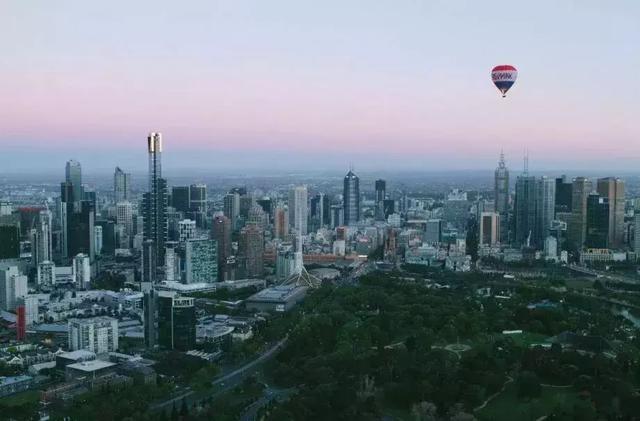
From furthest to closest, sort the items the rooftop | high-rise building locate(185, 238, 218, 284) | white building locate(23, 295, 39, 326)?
high-rise building locate(185, 238, 218, 284), white building locate(23, 295, 39, 326), the rooftop

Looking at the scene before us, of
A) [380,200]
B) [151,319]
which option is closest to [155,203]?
[151,319]

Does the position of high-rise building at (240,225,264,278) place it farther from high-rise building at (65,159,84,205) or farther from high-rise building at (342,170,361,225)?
high-rise building at (342,170,361,225)

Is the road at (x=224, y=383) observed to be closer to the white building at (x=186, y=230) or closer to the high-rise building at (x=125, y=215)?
the white building at (x=186, y=230)

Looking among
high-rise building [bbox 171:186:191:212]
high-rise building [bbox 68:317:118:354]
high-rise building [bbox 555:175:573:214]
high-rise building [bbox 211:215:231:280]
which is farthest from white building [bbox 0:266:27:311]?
high-rise building [bbox 555:175:573:214]

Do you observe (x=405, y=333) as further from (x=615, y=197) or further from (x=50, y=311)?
(x=615, y=197)

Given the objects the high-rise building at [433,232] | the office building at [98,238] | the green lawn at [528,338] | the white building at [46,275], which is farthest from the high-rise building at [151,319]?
the high-rise building at [433,232]

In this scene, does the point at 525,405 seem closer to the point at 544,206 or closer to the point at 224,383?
the point at 224,383

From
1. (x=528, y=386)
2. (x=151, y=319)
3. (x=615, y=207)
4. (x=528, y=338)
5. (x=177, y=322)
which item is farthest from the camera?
(x=615, y=207)
